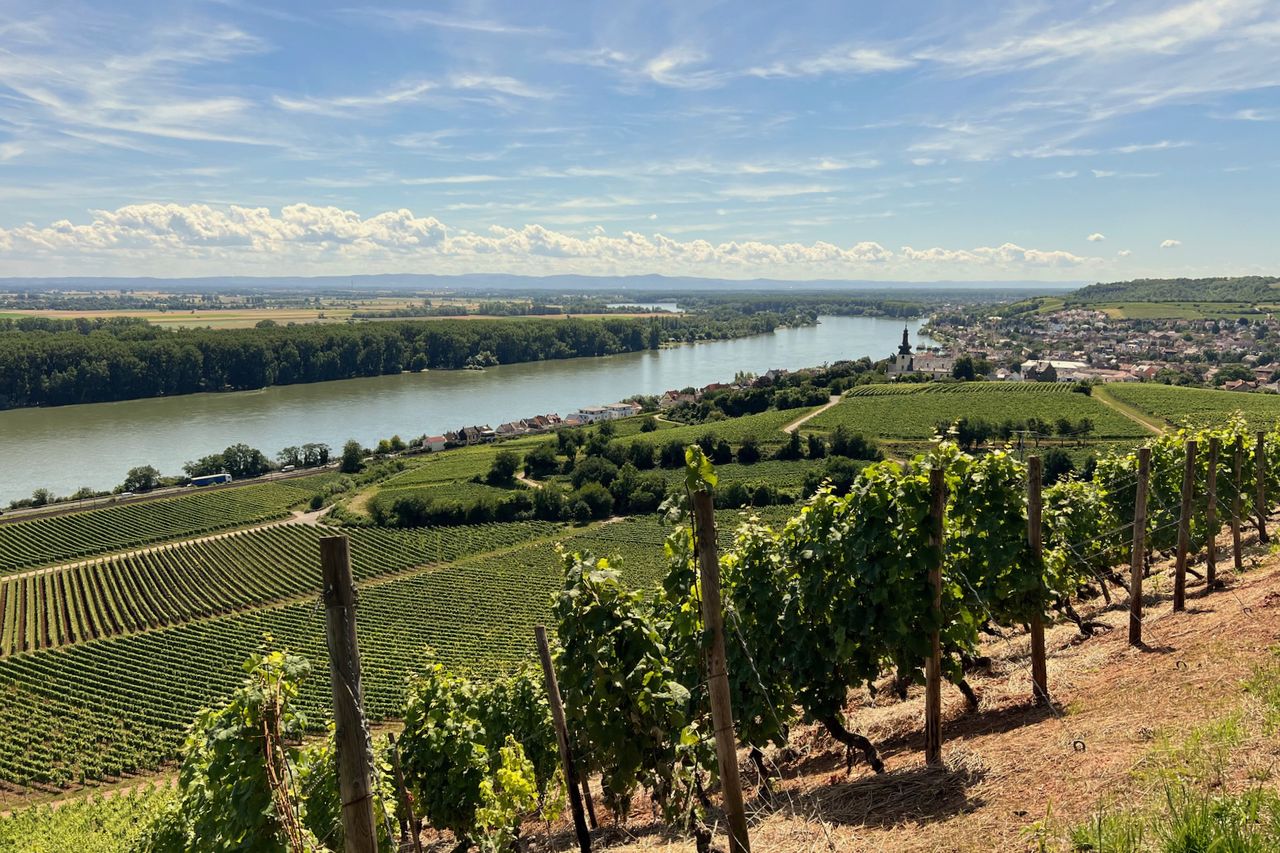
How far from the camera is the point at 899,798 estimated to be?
5508mm

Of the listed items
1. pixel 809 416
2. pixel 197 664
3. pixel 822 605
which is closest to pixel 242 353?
pixel 809 416

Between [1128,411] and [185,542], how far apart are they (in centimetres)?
7910

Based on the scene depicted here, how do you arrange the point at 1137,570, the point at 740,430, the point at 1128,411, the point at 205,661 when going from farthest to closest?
the point at 740,430
the point at 1128,411
the point at 205,661
the point at 1137,570

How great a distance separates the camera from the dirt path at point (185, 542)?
4541 centimetres

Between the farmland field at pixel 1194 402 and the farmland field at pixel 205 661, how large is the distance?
47232 millimetres

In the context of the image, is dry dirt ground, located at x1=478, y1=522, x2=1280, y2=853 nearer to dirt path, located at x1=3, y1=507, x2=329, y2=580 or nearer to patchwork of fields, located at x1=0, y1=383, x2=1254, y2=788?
patchwork of fields, located at x1=0, y1=383, x2=1254, y2=788

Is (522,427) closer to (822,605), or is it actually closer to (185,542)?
(185,542)

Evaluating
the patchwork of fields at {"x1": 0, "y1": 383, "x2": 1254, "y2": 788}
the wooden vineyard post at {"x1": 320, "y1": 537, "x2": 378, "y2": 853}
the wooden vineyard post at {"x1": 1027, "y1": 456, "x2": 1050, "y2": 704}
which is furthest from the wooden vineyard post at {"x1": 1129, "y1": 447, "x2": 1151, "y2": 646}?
the patchwork of fields at {"x1": 0, "y1": 383, "x2": 1254, "y2": 788}

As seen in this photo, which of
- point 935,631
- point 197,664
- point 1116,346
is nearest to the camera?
point 935,631

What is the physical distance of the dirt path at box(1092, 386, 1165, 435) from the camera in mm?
60219

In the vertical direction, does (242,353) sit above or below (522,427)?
above

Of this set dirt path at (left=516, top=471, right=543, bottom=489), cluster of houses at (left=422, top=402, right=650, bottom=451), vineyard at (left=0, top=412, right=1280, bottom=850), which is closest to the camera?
vineyard at (left=0, top=412, right=1280, bottom=850)

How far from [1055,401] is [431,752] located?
253 feet

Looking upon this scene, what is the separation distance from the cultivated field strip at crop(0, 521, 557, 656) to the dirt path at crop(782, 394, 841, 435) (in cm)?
2915
